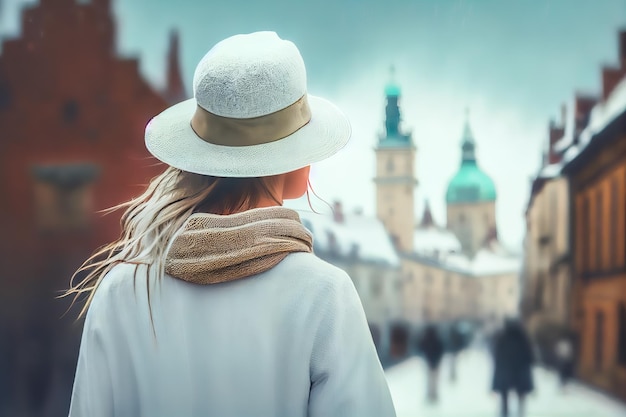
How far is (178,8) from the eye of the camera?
6.06 meters

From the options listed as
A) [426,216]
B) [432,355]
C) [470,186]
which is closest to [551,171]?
[470,186]

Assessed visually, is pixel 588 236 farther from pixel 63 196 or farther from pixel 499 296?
pixel 63 196

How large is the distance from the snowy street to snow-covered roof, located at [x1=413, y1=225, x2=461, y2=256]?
798mm

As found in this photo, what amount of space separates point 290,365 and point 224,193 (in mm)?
155

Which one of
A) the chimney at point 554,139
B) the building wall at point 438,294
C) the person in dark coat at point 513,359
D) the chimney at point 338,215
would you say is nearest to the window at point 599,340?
the person in dark coat at point 513,359

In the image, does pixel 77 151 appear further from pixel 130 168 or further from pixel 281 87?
pixel 281 87

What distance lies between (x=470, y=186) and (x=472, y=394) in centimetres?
149

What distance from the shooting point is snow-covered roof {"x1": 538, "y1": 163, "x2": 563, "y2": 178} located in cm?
617

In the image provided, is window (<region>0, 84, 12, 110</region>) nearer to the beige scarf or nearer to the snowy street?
the snowy street

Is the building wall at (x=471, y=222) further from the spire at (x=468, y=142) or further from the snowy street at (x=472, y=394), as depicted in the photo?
the snowy street at (x=472, y=394)

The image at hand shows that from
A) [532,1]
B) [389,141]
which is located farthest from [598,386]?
[532,1]

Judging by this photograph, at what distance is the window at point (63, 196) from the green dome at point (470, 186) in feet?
8.46

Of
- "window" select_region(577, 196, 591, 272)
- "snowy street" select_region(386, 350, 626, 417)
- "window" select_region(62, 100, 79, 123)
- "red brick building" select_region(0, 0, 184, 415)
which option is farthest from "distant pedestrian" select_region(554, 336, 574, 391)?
"window" select_region(62, 100, 79, 123)

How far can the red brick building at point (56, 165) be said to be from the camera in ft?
18.4
